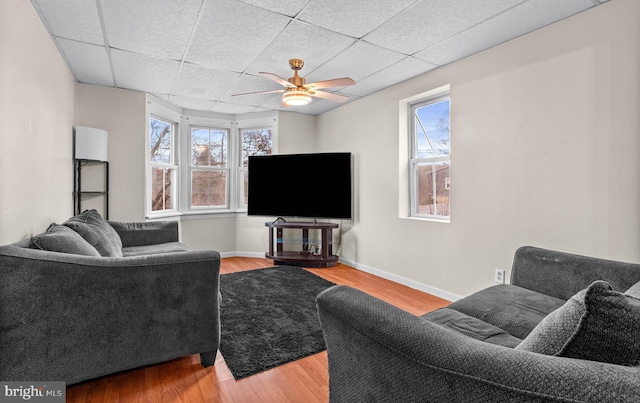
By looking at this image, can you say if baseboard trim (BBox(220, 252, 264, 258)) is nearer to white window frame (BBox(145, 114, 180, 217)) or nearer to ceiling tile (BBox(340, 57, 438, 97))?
white window frame (BBox(145, 114, 180, 217))

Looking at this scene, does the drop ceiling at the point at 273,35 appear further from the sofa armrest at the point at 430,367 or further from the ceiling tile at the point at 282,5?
the sofa armrest at the point at 430,367

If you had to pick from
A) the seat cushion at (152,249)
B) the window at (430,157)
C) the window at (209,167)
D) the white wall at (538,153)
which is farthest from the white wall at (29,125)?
the window at (430,157)

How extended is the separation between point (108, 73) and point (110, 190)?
140cm

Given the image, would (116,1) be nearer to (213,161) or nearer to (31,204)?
(31,204)

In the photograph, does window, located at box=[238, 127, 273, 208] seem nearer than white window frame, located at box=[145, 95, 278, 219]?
No

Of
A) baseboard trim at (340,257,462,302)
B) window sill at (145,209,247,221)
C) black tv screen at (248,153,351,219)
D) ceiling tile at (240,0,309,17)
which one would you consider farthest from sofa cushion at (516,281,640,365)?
window sill at (145,209,247,221)

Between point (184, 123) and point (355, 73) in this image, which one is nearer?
point (355, 73)

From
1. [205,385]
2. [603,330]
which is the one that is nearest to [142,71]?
[205,385]

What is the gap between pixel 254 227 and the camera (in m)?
5.25

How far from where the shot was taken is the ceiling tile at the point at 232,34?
2.27 metres

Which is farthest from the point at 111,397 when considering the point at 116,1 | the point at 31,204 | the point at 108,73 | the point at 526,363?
the point at 108,73

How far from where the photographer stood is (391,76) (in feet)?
11.7

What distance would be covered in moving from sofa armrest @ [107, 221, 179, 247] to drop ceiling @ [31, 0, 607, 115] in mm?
1681

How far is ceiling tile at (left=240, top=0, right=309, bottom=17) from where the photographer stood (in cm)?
215
